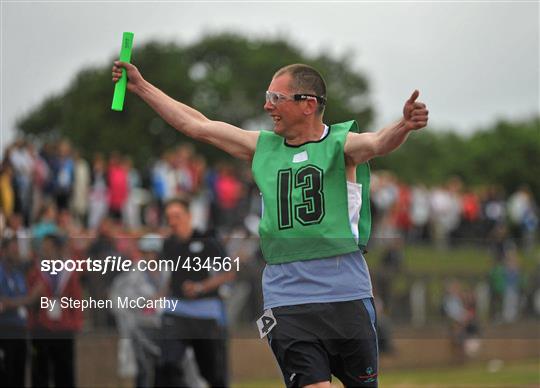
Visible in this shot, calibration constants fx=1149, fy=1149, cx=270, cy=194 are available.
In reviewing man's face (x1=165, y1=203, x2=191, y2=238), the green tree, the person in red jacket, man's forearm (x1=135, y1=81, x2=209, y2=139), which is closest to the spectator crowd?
the person in red jacket

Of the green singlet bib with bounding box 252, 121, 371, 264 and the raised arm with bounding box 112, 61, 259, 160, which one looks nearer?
the green singlet bib with bounding box 252, 121, 371, 264

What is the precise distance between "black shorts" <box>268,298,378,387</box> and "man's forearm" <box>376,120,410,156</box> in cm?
102

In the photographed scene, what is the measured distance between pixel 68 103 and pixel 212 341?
56634mm

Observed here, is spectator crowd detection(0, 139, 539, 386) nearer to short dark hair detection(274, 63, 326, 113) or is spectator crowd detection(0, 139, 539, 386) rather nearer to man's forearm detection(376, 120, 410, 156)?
short dark hair detection(274, 63, 326, 113)

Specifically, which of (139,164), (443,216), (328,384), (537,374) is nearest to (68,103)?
(139,164)

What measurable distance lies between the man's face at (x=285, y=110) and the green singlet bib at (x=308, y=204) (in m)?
0.18

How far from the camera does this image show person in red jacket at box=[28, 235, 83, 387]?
10.5 m

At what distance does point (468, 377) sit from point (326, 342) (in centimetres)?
1097

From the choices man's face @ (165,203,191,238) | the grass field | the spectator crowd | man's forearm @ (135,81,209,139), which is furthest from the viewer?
the grass field

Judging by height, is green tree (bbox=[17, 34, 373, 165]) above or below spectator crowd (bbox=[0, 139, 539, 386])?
above

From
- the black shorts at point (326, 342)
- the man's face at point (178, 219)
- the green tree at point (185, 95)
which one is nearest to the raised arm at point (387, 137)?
the black shorts at point (326, 342)

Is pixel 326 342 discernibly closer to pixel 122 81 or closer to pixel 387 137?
pixel 387 137

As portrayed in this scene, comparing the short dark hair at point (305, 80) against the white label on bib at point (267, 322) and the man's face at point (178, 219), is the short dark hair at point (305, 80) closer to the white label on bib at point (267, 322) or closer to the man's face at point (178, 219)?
the white label on bib at point (267, 322)

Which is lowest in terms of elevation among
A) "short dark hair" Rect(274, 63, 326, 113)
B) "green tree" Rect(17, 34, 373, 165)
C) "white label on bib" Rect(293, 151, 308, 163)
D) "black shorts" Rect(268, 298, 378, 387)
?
"black shorts" Rect(268, 298, 378, 387)
